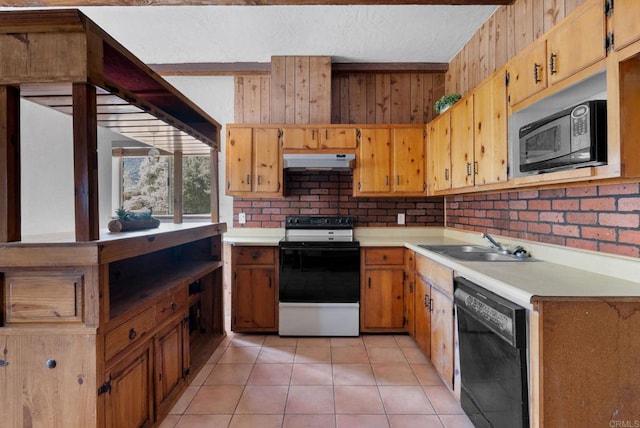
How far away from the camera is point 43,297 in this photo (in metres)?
1.17

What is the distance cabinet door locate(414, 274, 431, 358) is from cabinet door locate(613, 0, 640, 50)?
1712 mm

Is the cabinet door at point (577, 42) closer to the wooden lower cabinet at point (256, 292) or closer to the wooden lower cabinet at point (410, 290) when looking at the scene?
the wooden lower cabinet at point (410, 290)

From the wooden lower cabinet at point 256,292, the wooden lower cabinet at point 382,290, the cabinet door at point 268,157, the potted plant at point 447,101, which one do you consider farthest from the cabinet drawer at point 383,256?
the potted plant at point 447,101

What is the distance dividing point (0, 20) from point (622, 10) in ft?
7.51

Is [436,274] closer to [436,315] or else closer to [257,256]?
[436,315]

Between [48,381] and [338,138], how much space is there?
265cm

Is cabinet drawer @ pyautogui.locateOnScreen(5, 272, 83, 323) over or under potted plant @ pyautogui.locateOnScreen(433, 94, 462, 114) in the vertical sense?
under

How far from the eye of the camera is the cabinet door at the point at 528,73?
1457 mm

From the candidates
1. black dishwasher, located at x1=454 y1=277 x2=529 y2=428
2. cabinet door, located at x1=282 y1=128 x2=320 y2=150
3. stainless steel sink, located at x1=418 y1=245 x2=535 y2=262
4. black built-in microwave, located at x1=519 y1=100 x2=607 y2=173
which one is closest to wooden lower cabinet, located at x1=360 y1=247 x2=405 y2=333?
stainless steel sink, located at x1=418 y1=245 x2=535 y2=262

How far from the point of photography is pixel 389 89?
3307 mm

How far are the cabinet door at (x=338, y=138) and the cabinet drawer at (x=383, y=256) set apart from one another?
1.07 m

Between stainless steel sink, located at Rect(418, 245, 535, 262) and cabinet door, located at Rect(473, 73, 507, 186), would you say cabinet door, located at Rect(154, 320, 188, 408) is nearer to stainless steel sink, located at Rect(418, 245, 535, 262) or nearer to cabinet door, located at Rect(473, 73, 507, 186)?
stainless steel sink, located at Rect(418, 245, 535, 262)

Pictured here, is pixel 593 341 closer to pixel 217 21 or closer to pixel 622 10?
pixel 622 10

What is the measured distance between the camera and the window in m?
3.83
